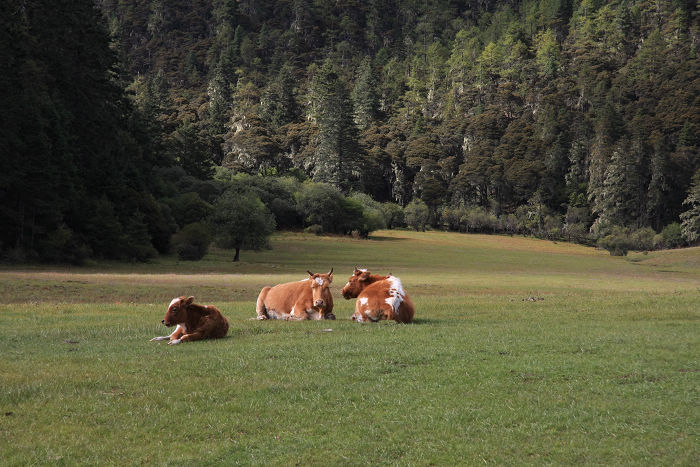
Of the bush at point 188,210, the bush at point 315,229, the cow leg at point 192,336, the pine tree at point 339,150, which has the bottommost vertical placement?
the cow leg at point 192,336

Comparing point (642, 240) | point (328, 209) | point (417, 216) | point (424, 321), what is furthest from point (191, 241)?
point (642, 240)

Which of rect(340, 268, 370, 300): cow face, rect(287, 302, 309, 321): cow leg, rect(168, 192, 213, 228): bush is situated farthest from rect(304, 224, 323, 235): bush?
rect(287, 302, 309, 321): cow leg

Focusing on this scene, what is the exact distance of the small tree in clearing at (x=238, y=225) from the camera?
2827 inches

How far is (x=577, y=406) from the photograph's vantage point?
30.6 ft

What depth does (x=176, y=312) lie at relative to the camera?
1491cm

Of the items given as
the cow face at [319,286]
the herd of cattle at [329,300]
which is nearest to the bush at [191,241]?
the herd of cattle at [329,300]

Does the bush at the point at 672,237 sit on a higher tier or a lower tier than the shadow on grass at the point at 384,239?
higher

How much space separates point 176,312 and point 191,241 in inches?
2189

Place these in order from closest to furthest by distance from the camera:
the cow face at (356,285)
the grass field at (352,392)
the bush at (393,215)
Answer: the grass field at (352,392) → the cow face at (356,285) → the bush at (393,215)

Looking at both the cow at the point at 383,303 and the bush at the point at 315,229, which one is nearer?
the cow at the point at 383,303

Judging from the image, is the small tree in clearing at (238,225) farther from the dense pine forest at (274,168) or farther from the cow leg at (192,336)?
the cow leg at (192,336)

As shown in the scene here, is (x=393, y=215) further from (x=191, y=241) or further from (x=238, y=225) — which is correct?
(x=191, y=241)

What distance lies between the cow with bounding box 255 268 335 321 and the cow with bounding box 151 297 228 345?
12.3 feet

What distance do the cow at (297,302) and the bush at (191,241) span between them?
50.5 m
